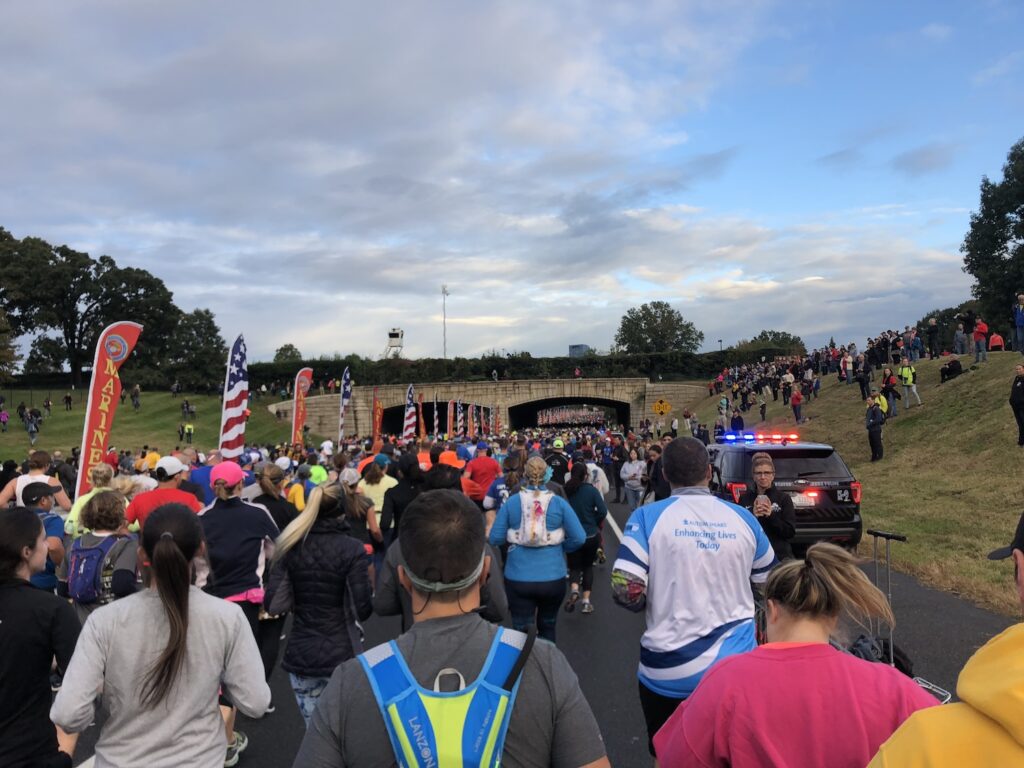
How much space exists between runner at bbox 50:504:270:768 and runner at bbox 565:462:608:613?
18.5 ft

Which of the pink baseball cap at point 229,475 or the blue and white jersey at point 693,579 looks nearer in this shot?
the blue and white jersey at point 693,579

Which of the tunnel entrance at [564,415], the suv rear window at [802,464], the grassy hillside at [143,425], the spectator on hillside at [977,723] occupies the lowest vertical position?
the tunnel entrance at [564,415]

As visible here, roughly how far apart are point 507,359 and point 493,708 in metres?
71.7

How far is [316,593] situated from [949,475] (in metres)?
16.7

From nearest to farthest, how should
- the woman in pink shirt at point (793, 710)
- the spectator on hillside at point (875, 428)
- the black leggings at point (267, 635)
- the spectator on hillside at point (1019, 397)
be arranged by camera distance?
1. the woman in pink shirt at point (793, 710)
2. the black leggings at point (267, 635)
3. the spectator on hillside at point (1019, 397)
4. the spectator on hillside at point (875, 428)

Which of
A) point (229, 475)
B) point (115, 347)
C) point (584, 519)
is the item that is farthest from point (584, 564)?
point (115, 347)

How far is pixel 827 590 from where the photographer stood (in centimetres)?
222

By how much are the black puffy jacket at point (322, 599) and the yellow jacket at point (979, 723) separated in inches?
136

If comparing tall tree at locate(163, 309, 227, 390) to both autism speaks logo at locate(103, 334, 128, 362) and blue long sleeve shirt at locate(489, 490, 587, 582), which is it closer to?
autism speaks logo at locate(103, 334, 128, 362)

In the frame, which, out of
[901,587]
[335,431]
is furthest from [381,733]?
[335,431]

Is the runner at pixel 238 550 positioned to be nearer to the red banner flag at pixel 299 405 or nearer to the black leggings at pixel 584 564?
the black leggings at pixel 584 564

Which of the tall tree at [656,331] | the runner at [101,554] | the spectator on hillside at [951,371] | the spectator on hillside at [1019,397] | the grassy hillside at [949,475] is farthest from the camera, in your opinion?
the tall tree at [656,331]

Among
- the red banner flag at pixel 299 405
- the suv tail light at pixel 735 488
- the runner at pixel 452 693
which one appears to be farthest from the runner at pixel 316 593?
the red banner flag at pixel 299 405

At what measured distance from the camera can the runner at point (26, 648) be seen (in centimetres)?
291
